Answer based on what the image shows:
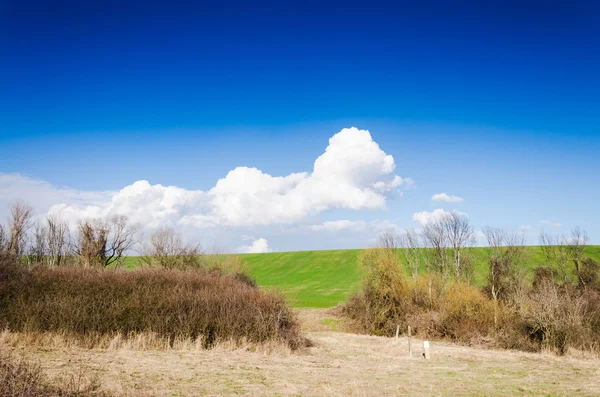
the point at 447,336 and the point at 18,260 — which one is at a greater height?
the point at 18,260

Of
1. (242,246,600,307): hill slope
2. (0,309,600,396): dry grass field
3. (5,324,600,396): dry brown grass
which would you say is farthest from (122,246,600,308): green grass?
(5,324,600,396): dry brown grass

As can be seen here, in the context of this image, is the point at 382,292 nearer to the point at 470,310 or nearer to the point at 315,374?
the point at 470,310

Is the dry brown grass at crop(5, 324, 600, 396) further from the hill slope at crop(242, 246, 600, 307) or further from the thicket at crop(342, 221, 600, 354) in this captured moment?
the hill slope at crop(242, 246, 600, 307)

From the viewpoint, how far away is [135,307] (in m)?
24.3

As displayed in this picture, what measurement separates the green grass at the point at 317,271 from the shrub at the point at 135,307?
110 feet

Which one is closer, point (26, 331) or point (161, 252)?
point (26, 331)

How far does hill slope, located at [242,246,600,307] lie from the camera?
6800 cm

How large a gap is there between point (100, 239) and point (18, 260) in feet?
98.9

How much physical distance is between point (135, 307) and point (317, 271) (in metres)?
70.2

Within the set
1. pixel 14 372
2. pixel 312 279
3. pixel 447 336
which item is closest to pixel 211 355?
pixel 14 372

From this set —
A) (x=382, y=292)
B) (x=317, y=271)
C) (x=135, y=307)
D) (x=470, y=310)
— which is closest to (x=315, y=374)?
(x=135, y=307)

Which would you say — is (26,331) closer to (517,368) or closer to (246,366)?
(246,366)

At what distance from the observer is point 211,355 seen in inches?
798

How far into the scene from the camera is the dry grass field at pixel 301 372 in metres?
13.7
